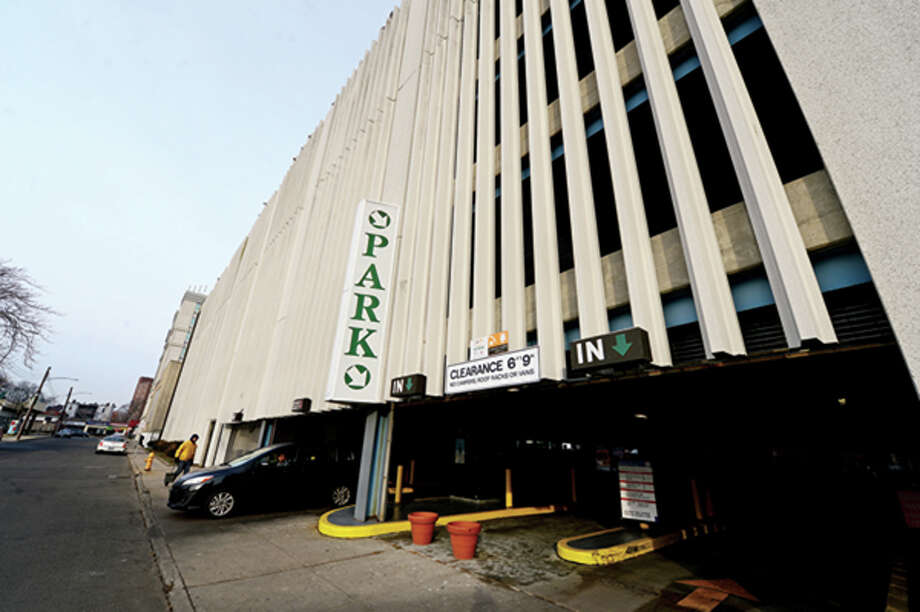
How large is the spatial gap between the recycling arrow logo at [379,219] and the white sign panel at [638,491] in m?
8.81

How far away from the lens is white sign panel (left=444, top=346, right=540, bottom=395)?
6.37 meters

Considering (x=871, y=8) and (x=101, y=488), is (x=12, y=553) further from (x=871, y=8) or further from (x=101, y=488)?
(x=871, y=8)

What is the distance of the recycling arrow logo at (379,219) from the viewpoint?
11.3 metres

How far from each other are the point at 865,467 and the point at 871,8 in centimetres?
1783

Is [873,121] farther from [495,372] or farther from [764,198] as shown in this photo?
[495,372]

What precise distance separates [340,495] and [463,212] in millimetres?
9216

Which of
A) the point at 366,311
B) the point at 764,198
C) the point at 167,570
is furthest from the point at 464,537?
the point at 764,198

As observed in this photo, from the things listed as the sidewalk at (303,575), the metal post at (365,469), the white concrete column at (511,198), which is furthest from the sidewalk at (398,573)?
the white concrete column at (511,198)

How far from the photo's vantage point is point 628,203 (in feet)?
20.4

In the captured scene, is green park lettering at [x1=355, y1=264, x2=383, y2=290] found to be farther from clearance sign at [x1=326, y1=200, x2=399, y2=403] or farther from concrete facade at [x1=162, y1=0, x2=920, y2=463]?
concrete facade at [x1=162, y1=0, x2=920, y2=463]

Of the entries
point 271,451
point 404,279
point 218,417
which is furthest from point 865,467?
point 218,417

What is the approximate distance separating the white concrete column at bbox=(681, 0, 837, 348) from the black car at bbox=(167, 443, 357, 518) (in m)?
11.5

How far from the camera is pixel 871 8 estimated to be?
14.1ft

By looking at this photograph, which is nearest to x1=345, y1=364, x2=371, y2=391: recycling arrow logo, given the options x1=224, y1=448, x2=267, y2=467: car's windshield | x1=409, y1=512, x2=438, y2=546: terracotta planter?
x1=409, y1=512, x2=438, y2=546: terracotta planter
